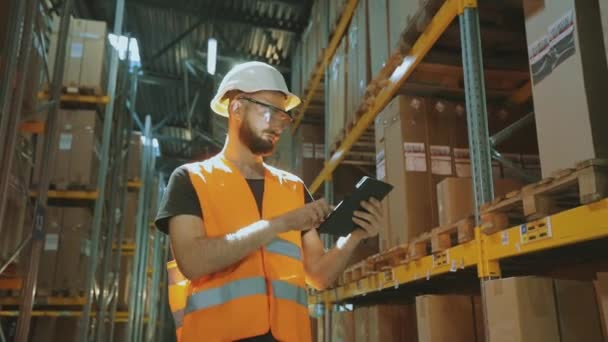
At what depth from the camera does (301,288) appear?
221cm

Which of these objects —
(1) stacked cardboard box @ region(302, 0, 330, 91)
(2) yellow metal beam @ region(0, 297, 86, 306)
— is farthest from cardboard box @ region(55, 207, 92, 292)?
(1) stacked cardboard box @ region(302, 0, 330, 91)

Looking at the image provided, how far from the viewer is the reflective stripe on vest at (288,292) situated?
2.10m

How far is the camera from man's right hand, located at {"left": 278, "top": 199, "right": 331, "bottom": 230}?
81.0 inches

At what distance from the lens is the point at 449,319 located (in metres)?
3.06

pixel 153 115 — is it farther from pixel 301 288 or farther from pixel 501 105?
pixel 301 288

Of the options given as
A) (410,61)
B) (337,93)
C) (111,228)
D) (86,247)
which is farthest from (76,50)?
(410,61)

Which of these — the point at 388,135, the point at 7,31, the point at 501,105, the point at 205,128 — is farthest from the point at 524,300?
the point at 205,128

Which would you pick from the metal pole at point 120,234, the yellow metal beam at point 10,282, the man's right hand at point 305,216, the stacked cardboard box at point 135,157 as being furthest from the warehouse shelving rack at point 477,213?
the stacked cardboard box at point 135,157

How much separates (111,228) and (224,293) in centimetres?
580

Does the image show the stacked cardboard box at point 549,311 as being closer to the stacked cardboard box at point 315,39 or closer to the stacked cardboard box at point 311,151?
the stacked cardboard box at point 315,39

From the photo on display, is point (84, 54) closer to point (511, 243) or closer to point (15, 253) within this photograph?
point (15, 253)

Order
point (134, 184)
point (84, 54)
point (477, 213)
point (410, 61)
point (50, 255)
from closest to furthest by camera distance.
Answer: point (477, 213) → point (410, 61) → point (50, 255) → point (84, 54) → point (134, 184)

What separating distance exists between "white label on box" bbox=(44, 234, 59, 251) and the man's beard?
4992mm

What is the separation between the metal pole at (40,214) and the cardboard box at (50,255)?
143 cm
